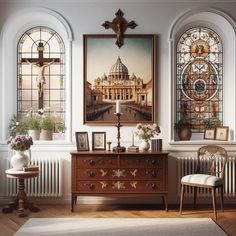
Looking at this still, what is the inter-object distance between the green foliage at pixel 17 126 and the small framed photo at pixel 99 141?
117 centimetres

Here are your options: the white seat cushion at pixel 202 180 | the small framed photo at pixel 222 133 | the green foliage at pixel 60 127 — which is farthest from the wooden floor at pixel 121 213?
the green foliage at pixel 60 127

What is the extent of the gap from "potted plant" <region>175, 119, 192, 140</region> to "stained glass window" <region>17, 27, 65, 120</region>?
183 centimetres

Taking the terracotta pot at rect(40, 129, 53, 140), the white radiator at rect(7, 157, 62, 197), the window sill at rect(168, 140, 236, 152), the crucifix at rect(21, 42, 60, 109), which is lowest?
the white radiator at rect(7, 157, 62, 197)

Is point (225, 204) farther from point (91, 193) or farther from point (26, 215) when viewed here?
point (26, 215)

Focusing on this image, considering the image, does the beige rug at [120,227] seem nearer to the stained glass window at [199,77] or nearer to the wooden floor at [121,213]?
the wooden floor at [121,213]

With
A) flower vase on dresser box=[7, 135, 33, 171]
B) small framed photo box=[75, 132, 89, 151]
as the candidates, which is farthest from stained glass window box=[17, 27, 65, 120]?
flower vase on dresser box=[7, 135, 33, 171]

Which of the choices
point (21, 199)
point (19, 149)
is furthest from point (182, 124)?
point (21, 199)

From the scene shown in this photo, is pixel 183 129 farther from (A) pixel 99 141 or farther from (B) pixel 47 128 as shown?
(B) pixel 47 128

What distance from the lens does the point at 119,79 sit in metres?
6.89

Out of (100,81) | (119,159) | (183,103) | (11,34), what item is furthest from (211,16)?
(11,34)

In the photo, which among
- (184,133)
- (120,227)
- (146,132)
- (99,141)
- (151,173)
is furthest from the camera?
(184,133)

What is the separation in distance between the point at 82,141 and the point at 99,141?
256mm

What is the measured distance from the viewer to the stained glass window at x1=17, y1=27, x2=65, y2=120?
7.14m

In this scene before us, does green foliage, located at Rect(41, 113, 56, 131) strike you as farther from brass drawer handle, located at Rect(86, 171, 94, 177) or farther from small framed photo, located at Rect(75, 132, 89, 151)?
brass drawer handle, located at Rect(86, 171, 94, 177)
